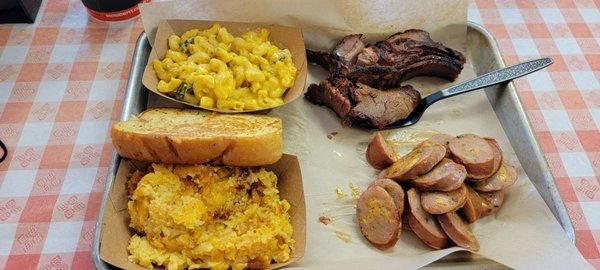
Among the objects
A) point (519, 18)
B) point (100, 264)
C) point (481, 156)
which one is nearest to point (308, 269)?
point (100, 264)

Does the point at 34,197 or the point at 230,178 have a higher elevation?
the point at 230,178

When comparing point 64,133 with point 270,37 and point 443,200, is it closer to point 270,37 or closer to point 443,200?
point 270,37

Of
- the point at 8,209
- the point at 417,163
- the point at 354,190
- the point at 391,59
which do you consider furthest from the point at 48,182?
the point at 391,59

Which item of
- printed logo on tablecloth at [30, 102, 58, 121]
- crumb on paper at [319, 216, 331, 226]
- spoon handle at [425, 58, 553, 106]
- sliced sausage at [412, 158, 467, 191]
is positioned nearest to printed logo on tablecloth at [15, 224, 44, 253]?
printed logo on tablecloth at [30, 102, 58, 121]

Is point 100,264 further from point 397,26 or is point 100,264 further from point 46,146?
point 397,26

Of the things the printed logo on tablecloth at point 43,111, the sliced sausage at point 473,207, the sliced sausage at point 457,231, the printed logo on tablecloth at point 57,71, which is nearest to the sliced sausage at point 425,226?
the sliced sausage at point 457,231
